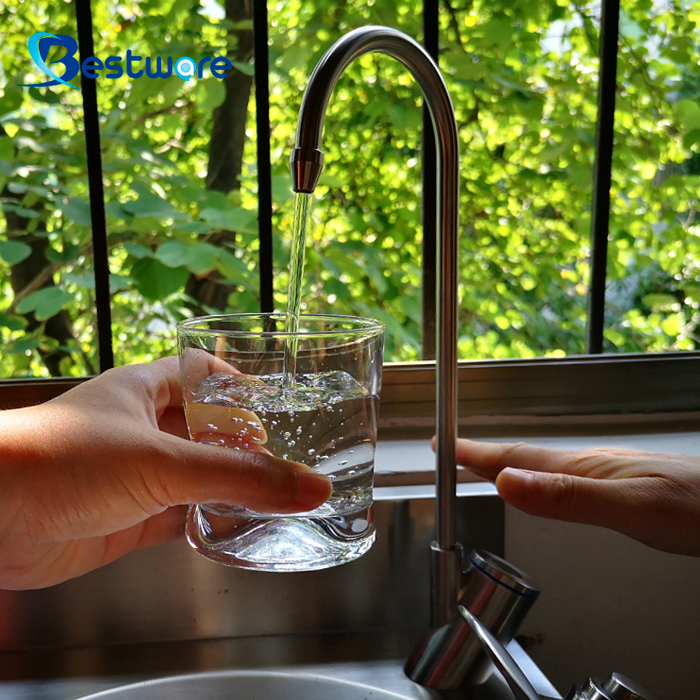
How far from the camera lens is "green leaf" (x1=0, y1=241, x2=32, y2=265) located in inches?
56.3

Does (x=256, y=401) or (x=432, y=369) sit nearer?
(x=256, y=401)

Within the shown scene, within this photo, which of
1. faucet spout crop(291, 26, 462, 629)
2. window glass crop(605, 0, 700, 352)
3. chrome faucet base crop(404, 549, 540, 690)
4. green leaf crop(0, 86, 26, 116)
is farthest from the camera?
window glass crop(605, 0, 700, 352)

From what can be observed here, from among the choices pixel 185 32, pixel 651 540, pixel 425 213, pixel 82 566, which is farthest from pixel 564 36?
pixel 82 566

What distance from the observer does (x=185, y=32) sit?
159 centimetres

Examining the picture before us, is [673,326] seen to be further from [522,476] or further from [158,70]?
[522,476]

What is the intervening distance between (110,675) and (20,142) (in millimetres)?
1305

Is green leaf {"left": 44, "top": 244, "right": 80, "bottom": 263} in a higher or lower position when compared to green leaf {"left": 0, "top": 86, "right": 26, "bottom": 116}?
lower

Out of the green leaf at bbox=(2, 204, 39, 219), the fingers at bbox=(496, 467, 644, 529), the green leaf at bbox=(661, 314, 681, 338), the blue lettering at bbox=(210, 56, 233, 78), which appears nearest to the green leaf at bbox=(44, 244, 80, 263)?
the green leaf at bbox=(2, 204, 39, 219)

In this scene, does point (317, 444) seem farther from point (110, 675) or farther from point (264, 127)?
point (264, 127)

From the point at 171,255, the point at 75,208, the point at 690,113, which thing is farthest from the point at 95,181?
the point at 690,113

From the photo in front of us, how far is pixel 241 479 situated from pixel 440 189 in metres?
0.30

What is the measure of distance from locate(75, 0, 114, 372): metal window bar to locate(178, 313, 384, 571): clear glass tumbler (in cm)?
45

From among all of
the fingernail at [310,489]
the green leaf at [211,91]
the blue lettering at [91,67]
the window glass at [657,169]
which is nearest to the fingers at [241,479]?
the fingernail at [310,489]

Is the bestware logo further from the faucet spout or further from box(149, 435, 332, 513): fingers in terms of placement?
box(149, 435, 332, 513): fingers
